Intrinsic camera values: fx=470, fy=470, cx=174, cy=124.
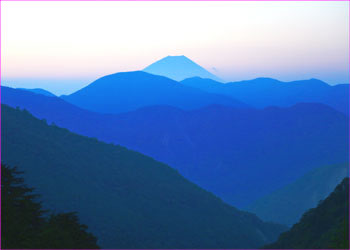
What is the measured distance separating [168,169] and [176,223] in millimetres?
30420

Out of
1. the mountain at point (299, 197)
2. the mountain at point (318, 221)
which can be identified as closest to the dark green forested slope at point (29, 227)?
the mountain at point (318, 221)

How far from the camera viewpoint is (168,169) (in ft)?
429

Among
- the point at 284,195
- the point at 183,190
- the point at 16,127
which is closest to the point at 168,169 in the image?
the point at 183,190

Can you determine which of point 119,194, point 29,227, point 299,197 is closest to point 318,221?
point 29,227

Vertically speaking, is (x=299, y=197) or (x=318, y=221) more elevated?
(x=299, y=197)

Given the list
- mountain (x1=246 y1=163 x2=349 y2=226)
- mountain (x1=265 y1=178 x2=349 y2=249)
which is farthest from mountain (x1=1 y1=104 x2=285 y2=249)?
mountain (x1=246 y1=163 x2=349 y2=226)

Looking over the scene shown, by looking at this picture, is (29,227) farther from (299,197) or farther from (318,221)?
(299,197)

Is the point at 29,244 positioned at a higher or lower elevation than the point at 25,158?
lower

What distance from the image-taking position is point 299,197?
167m

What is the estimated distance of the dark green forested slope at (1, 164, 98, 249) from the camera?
26062 millimetres

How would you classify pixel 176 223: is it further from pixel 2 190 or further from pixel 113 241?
pixel 2 190

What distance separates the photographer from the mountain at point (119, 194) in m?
91.6

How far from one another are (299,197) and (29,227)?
148235 millimetres

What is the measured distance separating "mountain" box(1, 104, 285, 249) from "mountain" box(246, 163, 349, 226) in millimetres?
39107
